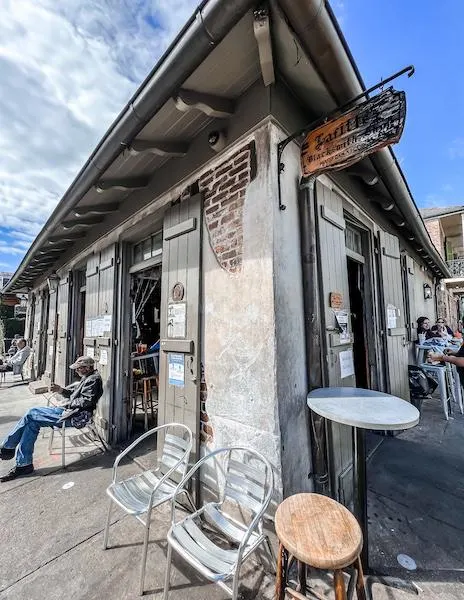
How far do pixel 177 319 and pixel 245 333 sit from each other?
0.88 m

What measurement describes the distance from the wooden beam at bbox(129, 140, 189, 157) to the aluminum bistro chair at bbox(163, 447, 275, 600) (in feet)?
8.09

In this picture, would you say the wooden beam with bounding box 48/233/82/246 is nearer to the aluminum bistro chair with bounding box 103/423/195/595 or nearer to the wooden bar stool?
the aluminum bistro chair with bounding box 103/423/195/595

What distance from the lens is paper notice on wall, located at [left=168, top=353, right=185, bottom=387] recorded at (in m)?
2.50

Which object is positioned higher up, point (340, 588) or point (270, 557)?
point (340, 588)

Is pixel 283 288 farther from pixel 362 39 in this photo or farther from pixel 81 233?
pixel 81 233

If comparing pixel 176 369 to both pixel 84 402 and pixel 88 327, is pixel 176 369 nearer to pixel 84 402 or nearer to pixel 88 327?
pixel 84 402

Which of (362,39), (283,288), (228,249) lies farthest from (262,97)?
(283,288)

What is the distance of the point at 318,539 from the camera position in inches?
47.3

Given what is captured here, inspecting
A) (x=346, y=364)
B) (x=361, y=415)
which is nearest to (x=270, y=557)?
(x=361, y=415)

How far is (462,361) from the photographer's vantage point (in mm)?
2848

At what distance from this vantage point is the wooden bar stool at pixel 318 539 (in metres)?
1.12

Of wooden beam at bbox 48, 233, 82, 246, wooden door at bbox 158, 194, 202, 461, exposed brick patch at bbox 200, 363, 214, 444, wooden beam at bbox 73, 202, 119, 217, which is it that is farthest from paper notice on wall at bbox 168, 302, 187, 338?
wooden beam at bbox 48, 233, 82, 246

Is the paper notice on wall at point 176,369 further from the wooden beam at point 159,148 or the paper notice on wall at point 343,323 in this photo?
the wooden beam at point 159,148

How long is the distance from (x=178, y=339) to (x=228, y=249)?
0.98 metres
